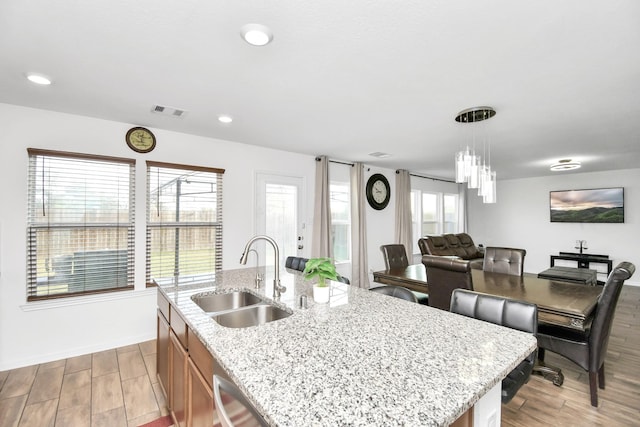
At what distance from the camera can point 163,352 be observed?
7.05 feet

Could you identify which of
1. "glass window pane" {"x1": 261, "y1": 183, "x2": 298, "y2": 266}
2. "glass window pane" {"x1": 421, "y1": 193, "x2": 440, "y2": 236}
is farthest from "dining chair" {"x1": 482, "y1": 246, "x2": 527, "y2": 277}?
"glass window pane" {"x1": 421, "y1": 193, "x2": 440, "y2": 236}

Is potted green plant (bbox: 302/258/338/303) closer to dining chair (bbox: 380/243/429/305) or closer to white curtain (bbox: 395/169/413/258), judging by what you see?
dining chair (bbox: 380/243/429/305)

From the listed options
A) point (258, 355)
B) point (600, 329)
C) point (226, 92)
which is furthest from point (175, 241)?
point (600, 329)

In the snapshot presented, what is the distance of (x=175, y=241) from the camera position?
11.8 feet

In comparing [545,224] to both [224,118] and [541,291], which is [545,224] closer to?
[541,291]

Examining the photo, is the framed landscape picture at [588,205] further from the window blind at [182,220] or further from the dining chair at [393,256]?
the window blind at [182,220]

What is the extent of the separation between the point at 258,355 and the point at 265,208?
3.36 metres

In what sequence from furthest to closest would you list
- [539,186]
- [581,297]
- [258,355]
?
[539,186] < [581,297] < [258,355]

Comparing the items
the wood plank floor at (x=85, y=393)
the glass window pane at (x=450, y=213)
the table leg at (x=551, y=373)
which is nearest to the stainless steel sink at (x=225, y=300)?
the wood plank floor at (x=85, y=393)

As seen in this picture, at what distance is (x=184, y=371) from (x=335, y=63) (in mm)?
2059

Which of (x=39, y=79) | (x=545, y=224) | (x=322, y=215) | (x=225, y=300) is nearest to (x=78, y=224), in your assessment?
(x=39, y=79)

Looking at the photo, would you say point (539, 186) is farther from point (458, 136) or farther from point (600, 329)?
point (600, 329)

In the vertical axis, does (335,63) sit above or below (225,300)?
above

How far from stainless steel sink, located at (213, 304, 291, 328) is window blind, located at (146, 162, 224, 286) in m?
1.67
